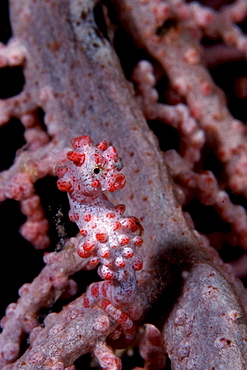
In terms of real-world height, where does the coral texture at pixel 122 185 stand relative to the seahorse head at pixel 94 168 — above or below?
below

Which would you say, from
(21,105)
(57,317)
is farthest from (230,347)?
(21,105)

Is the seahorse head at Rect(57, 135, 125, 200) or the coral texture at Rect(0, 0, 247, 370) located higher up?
the seahorse head at Rect(57, 135, 125, 200)

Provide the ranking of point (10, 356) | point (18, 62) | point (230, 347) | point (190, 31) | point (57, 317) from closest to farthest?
point (230, 347)
point (57, 317)
point (10, 356)
point (18, 62)
point (190, 31)

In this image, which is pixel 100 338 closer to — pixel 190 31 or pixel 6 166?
pixel 6 166

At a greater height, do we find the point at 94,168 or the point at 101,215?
the point at 94,168
